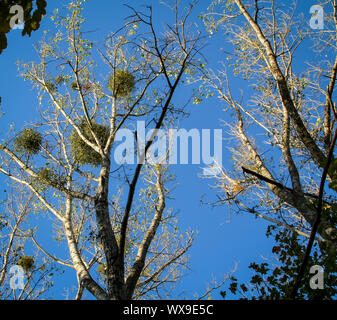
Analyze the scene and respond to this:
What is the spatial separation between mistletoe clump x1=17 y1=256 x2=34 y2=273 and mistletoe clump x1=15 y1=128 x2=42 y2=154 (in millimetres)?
3423

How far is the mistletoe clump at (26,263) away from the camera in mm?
8785

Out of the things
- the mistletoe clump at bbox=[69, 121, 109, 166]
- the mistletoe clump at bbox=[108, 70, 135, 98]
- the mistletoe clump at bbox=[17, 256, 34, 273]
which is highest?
the mistletoe clump at bbox=[108, 70, 135, 98]

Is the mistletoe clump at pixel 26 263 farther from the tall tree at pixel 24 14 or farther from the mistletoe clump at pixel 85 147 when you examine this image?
the tall tree at pixel 24 14

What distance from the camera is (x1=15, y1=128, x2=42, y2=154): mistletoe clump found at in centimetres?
798

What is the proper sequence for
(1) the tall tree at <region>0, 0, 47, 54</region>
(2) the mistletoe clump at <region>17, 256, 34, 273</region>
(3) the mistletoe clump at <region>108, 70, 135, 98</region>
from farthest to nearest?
(2) the mistletoe clump at <region>17, 256, 34, 273</region> < (3) the mistletoe clump at <region>108, 70, 135, 98</region> < (1) the tall tree at <region>0, 0, 47, 54</region>

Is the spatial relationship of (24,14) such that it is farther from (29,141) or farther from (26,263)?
(26,263)

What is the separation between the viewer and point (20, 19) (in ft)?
6.31

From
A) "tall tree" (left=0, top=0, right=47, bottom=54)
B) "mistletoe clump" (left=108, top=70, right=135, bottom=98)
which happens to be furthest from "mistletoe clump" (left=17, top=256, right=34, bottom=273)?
"tall tree" (left=0, top=0, right=47, bottom=54)

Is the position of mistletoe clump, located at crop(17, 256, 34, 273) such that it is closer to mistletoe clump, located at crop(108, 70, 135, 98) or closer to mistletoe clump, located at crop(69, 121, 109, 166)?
mistletoe clump, located at crop(69, 121, 109, 166)

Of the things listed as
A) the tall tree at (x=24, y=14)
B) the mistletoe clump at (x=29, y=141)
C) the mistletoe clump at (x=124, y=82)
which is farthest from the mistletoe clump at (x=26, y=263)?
the tall tree at (x=24, y=14)

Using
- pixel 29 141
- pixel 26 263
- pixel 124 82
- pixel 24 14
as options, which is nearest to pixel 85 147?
pixel 29 141

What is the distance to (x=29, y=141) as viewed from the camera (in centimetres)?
798
